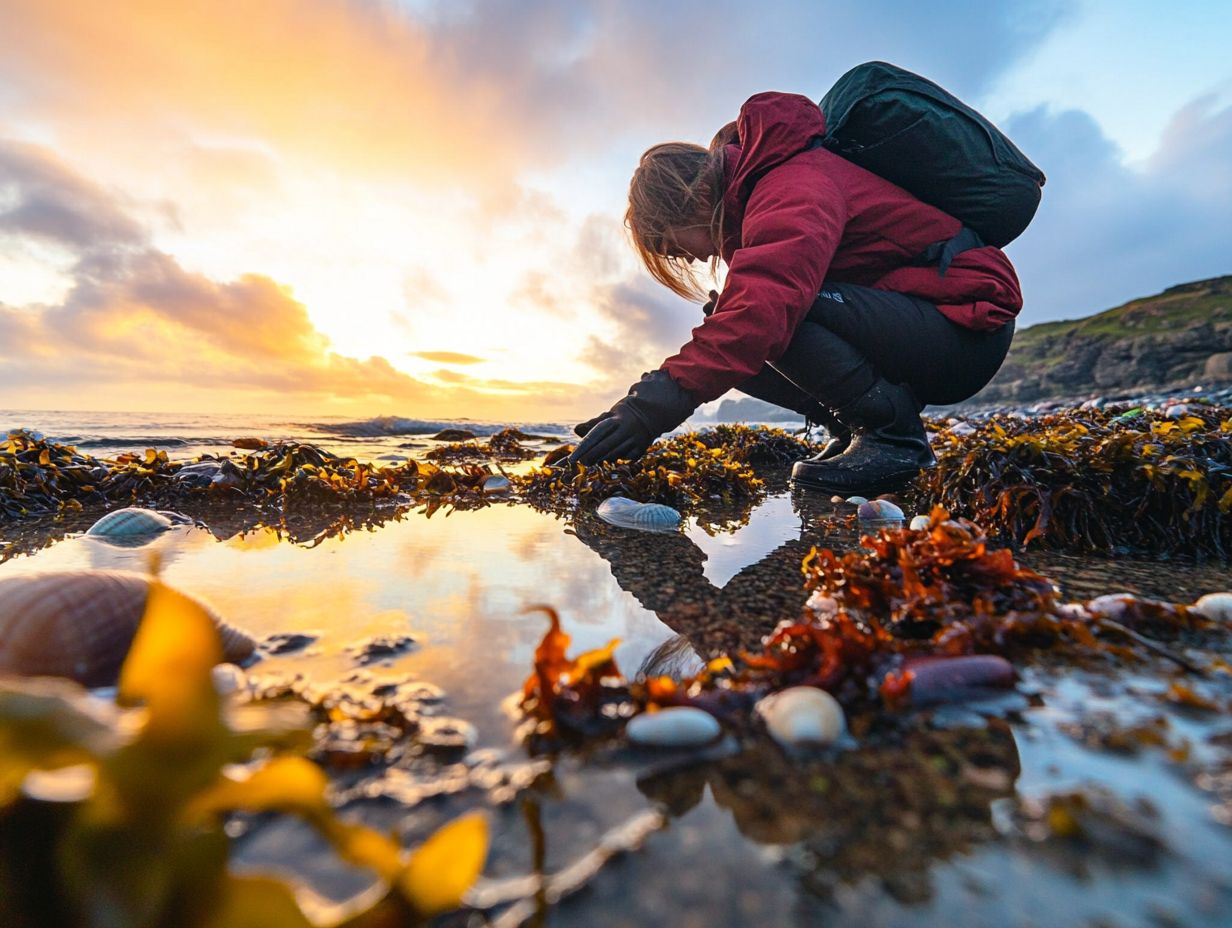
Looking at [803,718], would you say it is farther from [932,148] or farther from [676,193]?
[676,193]

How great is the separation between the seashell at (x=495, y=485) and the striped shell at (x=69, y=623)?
110 inches

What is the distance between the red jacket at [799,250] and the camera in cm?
283

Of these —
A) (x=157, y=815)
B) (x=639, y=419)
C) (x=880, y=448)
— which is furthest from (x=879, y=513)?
(x=157, y=815)

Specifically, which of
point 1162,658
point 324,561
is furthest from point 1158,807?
point 324,561

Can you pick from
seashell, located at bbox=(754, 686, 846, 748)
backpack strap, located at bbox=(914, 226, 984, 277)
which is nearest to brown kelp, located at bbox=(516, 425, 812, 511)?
backpack strap, located at bbox=(914, 226, 984, 277)

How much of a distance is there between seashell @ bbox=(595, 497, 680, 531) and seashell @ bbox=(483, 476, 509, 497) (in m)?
1.20

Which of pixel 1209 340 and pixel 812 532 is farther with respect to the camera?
pixel 1209 340

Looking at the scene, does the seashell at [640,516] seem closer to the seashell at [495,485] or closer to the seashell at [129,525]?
the seashell at [495,485]

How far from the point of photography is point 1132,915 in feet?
1.74

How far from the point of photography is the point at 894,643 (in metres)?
1.05

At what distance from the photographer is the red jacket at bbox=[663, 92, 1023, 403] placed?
283cm

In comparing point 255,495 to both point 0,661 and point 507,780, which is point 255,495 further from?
point 507,780

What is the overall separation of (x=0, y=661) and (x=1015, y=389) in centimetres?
5653

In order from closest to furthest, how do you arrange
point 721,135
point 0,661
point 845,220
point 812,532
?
point 0,661
point 812,532
point 845,220
point 721,135
